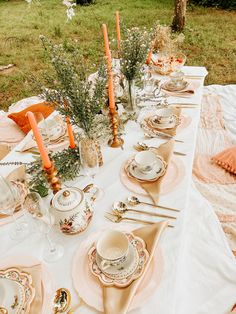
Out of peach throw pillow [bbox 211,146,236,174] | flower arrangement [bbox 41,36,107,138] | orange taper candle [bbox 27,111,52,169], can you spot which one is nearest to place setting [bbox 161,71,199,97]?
peach throw pillow [bbox 211,146,236,174]

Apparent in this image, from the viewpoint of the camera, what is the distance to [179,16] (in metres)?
5.80

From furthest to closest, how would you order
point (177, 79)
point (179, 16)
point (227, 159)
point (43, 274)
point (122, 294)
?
1. point (179, 16)
2. point (177, 79)
3. point (227, 159)
4. point (43, 274)
5. point (122, 294)

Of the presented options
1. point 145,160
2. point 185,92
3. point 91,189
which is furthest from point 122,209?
point 185,92

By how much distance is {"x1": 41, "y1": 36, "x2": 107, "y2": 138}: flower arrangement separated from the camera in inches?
53.7

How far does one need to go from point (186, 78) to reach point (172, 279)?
1.84 metres

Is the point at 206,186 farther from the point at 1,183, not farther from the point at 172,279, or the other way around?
the point at 1,183

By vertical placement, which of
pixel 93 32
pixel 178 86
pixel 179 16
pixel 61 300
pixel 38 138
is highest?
pixel 38 138

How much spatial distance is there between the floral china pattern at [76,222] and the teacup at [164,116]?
85 centimetres

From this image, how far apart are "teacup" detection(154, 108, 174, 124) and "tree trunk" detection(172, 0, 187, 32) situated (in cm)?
458

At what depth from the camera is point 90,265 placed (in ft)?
3.76

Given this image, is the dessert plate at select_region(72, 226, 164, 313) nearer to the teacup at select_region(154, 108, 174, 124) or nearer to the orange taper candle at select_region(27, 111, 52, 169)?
the orange taper candle at select_region(27, 111, 52, 169)

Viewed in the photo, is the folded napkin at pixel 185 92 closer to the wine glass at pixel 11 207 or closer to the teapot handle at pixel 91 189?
the teapot handle at pixel 91 189

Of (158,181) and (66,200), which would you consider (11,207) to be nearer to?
(66,200)

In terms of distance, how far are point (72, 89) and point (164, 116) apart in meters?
0.74
